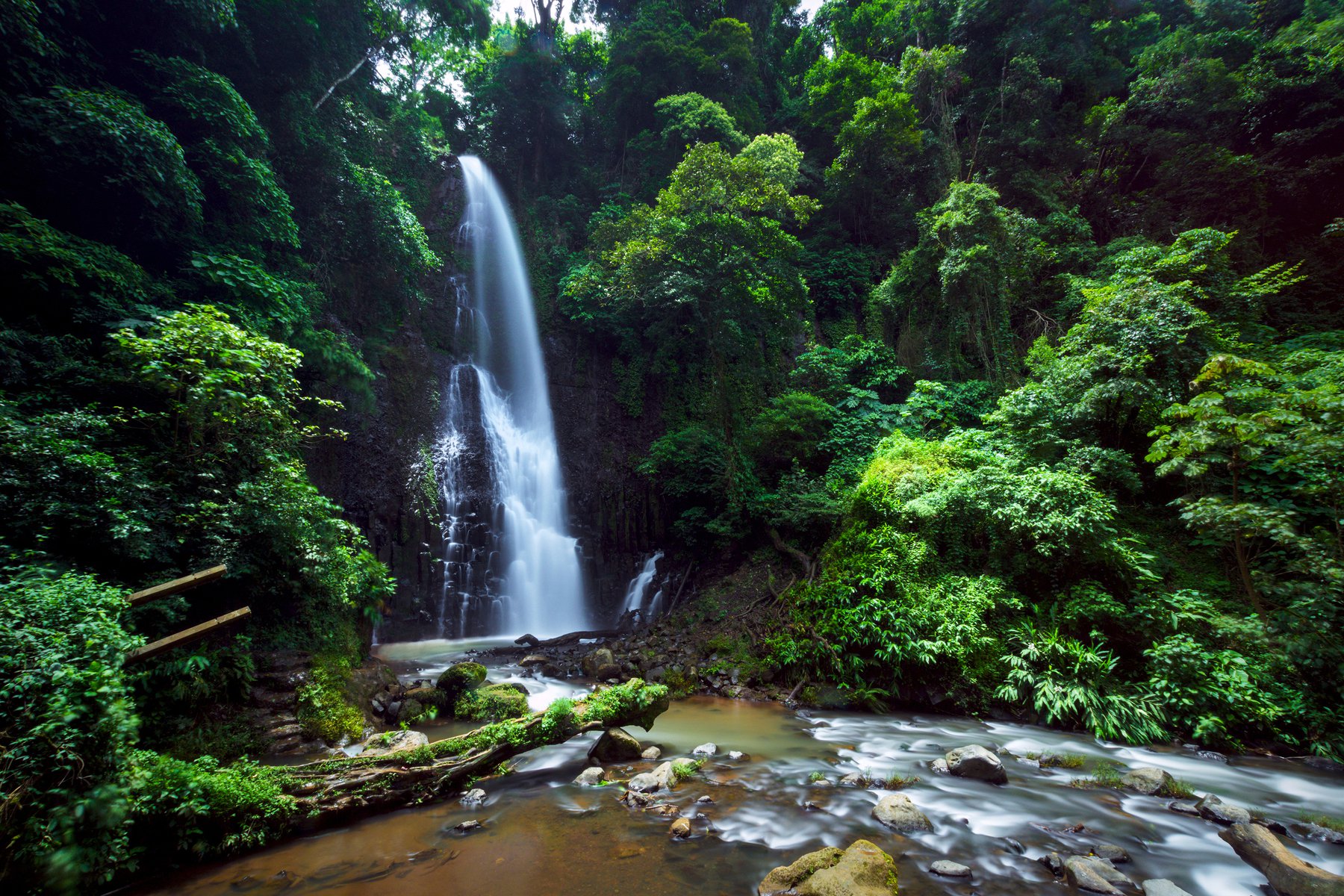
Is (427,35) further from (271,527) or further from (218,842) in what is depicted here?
(218,842)

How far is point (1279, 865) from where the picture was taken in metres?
3.57

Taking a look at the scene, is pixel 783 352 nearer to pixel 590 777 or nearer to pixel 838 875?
pixel 590 777

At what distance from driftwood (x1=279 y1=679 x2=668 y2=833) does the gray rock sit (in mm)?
4530

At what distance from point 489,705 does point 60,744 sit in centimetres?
516

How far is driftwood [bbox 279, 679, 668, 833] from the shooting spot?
4.48 meters

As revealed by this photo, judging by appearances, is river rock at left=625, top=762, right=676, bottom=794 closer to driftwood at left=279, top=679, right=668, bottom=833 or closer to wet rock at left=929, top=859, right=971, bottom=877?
driftwood at left=279, top=679, right=668, bottom=833

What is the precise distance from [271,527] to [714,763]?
6313 millimetres

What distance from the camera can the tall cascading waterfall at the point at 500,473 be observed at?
1495cm

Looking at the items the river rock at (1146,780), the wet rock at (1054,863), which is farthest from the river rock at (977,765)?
the wet rock at (1054,863)

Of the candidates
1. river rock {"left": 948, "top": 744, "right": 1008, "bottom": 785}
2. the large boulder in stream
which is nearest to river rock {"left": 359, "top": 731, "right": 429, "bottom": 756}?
the large boulder in stream

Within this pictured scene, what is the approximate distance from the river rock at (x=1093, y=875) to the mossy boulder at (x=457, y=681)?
24.5ft

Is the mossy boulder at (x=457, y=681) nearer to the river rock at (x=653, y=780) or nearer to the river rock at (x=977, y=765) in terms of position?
the river rock at (x=653, y=780)

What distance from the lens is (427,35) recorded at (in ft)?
58.9

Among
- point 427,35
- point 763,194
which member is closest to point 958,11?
point 763,194
